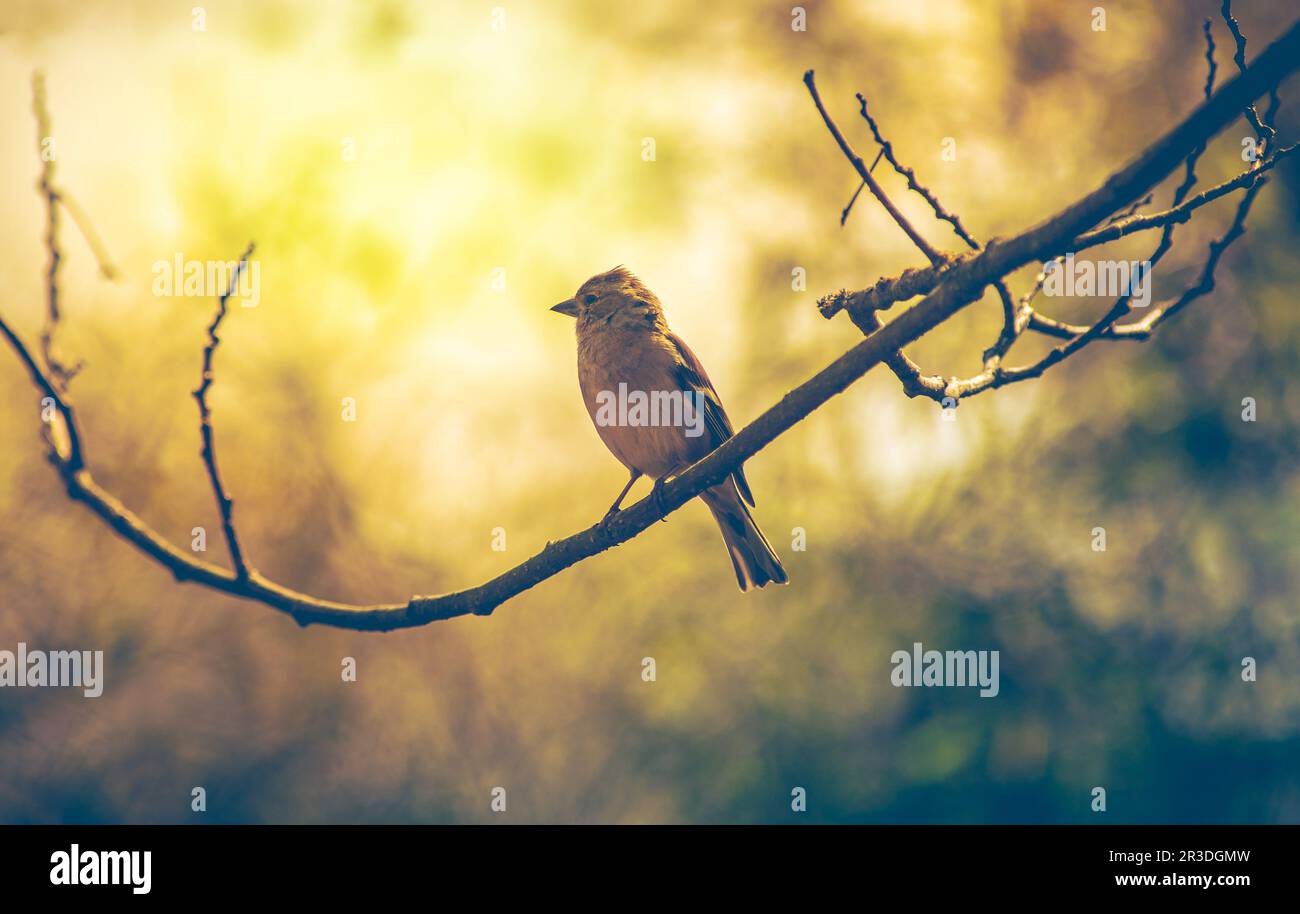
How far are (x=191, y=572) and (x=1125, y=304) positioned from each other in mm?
2505

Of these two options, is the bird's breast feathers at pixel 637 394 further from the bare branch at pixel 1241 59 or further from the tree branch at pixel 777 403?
the bare branch at pixel 1241 59

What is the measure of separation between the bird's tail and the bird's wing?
3.0 inches

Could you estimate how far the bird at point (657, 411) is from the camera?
4645 millimetres

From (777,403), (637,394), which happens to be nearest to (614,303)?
(637,394)

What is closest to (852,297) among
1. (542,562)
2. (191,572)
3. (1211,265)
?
(1211,265)

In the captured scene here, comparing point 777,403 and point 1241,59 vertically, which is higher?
point 1241,59

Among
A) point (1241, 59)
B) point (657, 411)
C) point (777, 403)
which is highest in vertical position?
point (1241, 59)

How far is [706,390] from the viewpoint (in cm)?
496

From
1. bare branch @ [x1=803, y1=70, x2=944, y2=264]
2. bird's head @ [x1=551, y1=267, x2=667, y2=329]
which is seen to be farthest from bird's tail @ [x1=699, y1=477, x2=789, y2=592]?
bare branch @ [x1=803, y1=70, x2=944, y2=264]

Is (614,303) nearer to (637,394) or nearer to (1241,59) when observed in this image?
(637,394)

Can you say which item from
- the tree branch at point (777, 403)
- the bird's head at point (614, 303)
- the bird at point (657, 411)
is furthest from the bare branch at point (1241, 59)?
the bird's head at point (614, 303)

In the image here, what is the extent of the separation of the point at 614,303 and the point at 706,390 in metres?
0.60

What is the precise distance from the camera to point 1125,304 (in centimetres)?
280

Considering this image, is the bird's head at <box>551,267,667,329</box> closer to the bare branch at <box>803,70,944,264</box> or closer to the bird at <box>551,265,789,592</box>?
the bird at <box>551,265,789,592</box>
